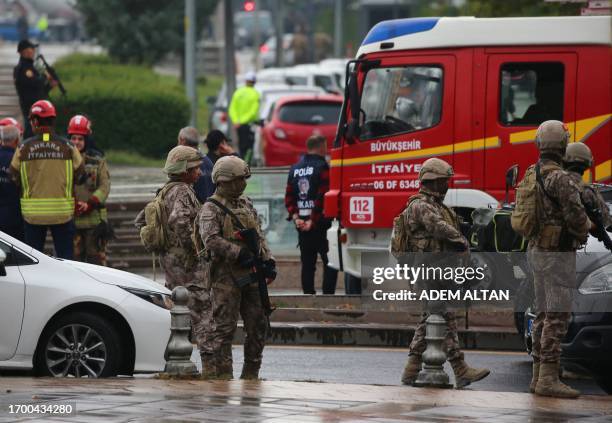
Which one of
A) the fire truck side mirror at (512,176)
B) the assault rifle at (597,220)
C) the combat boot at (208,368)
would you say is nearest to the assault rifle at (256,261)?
the combat boot at (208,368)

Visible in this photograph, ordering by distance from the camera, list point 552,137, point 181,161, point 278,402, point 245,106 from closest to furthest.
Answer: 1. point 278,402
2. point 552,137
3. point 181,161
4. point 245,106

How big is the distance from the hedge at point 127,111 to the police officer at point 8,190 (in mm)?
12833

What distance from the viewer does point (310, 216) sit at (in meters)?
16.9

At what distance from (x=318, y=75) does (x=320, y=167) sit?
26.3 metres

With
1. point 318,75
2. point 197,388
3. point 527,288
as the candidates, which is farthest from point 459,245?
point 318,75

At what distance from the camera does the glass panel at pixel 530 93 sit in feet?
51.6

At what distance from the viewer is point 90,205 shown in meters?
16.2

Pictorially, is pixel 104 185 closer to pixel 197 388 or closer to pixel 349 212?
pixel 349 212

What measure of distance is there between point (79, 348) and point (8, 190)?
4249mm

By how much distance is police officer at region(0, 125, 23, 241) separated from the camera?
1541 cm

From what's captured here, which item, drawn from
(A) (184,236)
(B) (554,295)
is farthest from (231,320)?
(B) (554,295)

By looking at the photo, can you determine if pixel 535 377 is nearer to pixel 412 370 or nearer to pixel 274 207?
pixel 412 370

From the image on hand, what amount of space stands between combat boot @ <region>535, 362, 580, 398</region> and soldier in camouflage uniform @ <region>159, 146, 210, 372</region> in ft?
8.73

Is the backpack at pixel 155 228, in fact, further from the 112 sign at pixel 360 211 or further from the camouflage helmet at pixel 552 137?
Answer: the 112 sign at pixel 360 211
